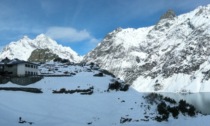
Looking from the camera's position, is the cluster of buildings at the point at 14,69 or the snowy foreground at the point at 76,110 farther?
the cluster of buildings at the point at 14,69

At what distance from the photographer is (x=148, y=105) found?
61.3 m

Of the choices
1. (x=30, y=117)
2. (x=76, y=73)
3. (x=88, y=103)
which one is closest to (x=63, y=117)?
(x=30, y=117)

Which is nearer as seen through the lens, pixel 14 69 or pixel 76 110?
pixel 76 110

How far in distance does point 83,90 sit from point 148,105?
17715 millimetres

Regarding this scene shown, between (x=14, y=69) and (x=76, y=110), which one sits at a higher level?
(x=14, y=69)

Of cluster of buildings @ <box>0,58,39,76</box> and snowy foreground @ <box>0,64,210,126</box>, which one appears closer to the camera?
snowy foreground @ <box>0,64,210,126</box>

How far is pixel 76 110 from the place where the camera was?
180 ft

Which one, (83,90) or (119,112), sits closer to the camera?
(119,112)

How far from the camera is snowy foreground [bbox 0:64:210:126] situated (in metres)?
47.4

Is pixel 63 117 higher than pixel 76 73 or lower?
lower

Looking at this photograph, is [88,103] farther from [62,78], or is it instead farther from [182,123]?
[62,78]

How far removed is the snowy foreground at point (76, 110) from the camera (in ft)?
156

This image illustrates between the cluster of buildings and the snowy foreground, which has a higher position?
the cluster of buildings

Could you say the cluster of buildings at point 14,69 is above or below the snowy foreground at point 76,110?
above
